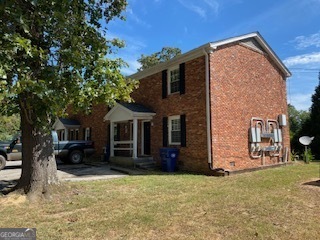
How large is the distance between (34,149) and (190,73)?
7943 mm

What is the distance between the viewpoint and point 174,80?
14.3m

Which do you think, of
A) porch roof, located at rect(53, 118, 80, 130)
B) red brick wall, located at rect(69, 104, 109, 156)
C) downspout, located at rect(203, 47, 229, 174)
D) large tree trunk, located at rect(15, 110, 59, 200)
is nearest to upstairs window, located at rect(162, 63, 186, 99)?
downspout, located at rect(203, 47, 229, 174)

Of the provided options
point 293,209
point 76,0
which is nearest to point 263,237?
point 293,209

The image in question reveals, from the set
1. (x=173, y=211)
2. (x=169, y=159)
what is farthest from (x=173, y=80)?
(x=173, y=211)

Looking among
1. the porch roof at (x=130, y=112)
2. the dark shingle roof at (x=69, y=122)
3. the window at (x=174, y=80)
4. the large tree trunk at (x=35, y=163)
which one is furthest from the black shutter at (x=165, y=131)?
the dark shingle roof at (x=69, y=122)

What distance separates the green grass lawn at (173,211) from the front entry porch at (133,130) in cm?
532

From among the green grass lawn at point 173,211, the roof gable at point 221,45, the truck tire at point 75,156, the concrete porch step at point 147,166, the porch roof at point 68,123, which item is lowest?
the green grass lawn at point 173,211

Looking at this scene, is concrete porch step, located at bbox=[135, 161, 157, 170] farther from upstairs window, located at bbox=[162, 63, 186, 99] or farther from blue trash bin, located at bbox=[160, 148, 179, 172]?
upstairs window, located at bbox=[162, 63, 186, 99]

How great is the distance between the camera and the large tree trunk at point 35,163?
294 inches

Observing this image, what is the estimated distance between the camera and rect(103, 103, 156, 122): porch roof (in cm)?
1464

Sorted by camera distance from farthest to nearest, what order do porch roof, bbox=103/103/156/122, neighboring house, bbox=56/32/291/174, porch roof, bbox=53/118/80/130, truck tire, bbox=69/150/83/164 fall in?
porch roof, bbox=53/118/80/130 → truck tire, bbox=69/150/83/164 → porch roof, bbox=103/103/156/122 → neighboring house, bbox=56/32/291/174

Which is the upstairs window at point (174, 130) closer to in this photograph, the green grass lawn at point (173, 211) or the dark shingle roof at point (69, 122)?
the green grass lawn at point (173, 211)

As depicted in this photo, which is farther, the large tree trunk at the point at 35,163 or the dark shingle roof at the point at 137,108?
the dark shingle roof at the point at 137,108

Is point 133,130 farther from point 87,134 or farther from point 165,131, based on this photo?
point 87,134
